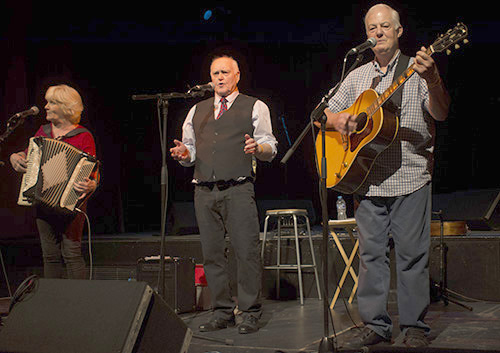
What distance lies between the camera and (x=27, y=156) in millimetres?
3793

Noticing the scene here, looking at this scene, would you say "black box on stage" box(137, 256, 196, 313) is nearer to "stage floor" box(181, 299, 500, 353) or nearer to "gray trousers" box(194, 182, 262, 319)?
"stage floor" box(181, 299, 500, 353)

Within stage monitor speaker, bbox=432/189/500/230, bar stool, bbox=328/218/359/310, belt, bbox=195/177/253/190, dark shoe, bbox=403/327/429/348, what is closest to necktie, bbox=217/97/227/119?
belt, bbox=195/177/253/190

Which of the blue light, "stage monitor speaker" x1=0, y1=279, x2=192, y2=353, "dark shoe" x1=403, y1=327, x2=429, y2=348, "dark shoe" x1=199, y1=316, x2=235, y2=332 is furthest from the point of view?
the blue light

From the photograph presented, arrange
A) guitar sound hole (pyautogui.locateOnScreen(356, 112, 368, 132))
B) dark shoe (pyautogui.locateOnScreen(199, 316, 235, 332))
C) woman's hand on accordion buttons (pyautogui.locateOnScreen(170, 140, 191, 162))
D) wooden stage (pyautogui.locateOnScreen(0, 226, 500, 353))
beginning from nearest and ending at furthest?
guitar sound hole (pyautogui.locateOnScreen(356, 112, 368, 132)) < wooden stage (pyautogui.locateOnScreen(0, 226, 500, 353)) < woman's hand on accordion buttons (pyautogui.locateOnScreen(170, 140, 191, 162)) < dark shoe (pyautogui.locateOnScreen(199, 316, 235, 332))

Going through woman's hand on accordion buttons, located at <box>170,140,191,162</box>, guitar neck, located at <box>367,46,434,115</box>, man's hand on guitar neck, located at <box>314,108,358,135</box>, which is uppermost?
guitar neck, located at <box>367,46,434,115</box>

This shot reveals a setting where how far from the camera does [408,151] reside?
3000 mm

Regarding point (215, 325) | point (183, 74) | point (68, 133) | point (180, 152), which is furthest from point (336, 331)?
point (183, 74)

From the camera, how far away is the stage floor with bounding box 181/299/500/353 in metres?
3.09

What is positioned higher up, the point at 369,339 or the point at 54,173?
the point at 54,173

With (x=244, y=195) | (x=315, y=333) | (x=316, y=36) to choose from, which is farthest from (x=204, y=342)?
(x=316, y=36)

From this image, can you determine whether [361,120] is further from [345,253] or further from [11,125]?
[11,125]

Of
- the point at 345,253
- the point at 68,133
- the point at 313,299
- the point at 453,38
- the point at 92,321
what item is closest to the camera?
the point at 92,321

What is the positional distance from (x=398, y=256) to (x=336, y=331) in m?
0.89

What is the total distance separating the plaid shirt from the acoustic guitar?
73mm
